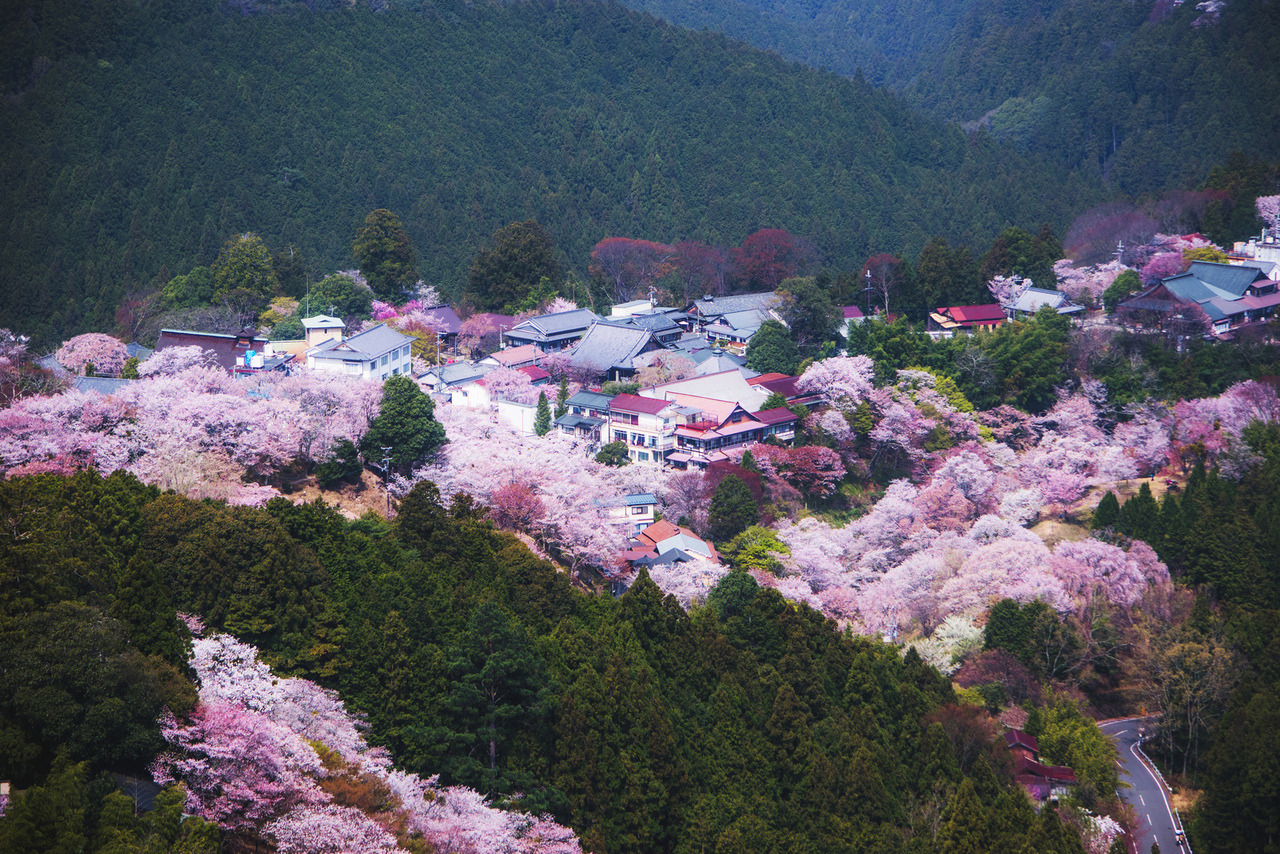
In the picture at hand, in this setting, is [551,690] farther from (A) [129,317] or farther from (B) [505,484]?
(A) [129,317]

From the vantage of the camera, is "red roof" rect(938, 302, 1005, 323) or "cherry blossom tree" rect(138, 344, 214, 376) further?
"red roof" rect(938, 302, 1005, 323)

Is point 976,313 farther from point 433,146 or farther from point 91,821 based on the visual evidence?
point 91,821

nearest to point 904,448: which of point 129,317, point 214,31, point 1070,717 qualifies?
point 1070,717

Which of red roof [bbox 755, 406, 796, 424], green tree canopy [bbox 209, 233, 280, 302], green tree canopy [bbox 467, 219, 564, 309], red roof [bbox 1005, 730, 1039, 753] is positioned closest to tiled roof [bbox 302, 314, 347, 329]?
green tree canopy [bbox 209, 233, 280, 302]

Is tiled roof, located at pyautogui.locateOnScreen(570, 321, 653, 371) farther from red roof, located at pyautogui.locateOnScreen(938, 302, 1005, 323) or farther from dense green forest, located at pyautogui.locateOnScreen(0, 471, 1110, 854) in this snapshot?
dense green forest, located at pyautogui.locateOnScreen(0, 471, 1110, 854)

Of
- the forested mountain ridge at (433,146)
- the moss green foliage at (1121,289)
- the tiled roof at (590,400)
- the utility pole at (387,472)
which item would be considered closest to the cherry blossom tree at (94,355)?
the utility pole at (387,472)

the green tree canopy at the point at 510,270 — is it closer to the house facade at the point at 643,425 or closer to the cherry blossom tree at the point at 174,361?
the house facade at the point at 643,425
